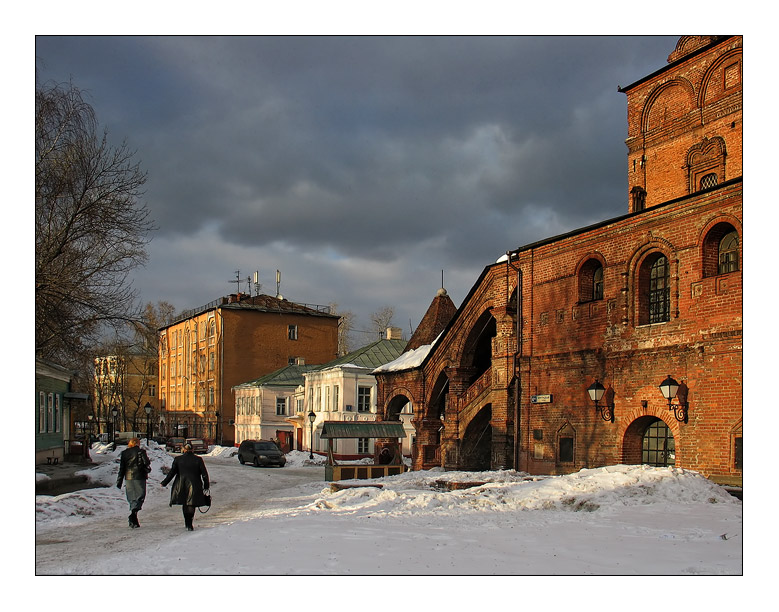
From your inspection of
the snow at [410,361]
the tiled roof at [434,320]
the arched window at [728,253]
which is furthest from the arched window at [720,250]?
the tiled roof at [434,320]

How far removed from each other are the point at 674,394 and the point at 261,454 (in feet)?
81.4

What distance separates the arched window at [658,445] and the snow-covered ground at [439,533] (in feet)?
10.4

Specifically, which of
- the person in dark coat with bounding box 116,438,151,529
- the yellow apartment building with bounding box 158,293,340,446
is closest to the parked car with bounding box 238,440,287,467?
the yellow apartment building with bounding box 158,293,340,446

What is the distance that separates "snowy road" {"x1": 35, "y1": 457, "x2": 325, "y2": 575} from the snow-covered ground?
0.04m

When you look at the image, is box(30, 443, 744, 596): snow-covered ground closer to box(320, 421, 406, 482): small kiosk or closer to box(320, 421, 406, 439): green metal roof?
box(320, 421, 406, 482): small kiosk

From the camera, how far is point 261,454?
→ 3784 centimetres

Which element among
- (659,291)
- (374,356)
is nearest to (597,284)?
(659,291)

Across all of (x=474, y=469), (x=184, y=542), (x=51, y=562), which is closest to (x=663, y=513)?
(x=184, y=542)

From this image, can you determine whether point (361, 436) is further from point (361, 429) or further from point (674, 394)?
point (674, 394)

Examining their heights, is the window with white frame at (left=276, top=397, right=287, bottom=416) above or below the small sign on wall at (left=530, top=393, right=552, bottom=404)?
below

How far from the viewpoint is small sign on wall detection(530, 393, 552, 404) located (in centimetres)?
2123

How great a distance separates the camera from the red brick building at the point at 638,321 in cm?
1678

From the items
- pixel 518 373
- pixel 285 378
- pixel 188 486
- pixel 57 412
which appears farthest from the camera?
pixel 285 378

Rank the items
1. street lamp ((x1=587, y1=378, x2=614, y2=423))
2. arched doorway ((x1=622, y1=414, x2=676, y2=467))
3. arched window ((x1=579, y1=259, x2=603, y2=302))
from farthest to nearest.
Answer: arched window ((x1=579, y1=259, x2=603, y2=302)) → street lamp ((x1=587, y1=378, x2=614, y2=423)) → arched doorway ((x1=622, y1=414, x2=676, y2=467))
